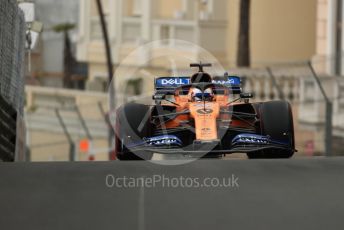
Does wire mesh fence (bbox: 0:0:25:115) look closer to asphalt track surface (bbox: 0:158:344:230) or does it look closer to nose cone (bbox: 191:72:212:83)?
nose cone (bbox: 191:72:212:83)

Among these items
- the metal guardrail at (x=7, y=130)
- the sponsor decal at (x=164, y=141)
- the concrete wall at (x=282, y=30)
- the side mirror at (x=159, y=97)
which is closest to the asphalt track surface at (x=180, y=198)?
the sponsor decal at (x=164, y=141)

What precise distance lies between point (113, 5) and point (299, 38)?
29.6 ft

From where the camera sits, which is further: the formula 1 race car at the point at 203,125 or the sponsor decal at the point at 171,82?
the sponsor decal at the point at 171,82

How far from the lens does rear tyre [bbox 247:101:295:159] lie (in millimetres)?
14734

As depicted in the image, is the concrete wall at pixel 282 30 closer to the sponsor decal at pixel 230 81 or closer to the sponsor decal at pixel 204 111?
the sponsor decal at pixel 230 81

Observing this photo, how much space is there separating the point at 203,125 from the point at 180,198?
3165 millimetres

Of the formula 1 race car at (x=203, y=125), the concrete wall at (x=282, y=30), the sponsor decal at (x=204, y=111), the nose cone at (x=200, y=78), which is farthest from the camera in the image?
the concrete wall at (x=282, y=30)

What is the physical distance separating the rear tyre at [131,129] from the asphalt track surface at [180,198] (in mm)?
2974

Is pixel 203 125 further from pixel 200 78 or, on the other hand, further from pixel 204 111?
pixel 200 78

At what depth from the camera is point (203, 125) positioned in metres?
14.6

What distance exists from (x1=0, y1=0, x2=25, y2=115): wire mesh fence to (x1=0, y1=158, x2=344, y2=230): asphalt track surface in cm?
359

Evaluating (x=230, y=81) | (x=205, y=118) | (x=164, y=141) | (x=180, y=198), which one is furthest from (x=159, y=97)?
(x=180, y=198)

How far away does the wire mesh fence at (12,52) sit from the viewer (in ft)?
50.0

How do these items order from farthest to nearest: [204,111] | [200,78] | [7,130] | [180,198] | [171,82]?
[7,130] → [171,82] → [200,78] → [204,111] → [180,198]
